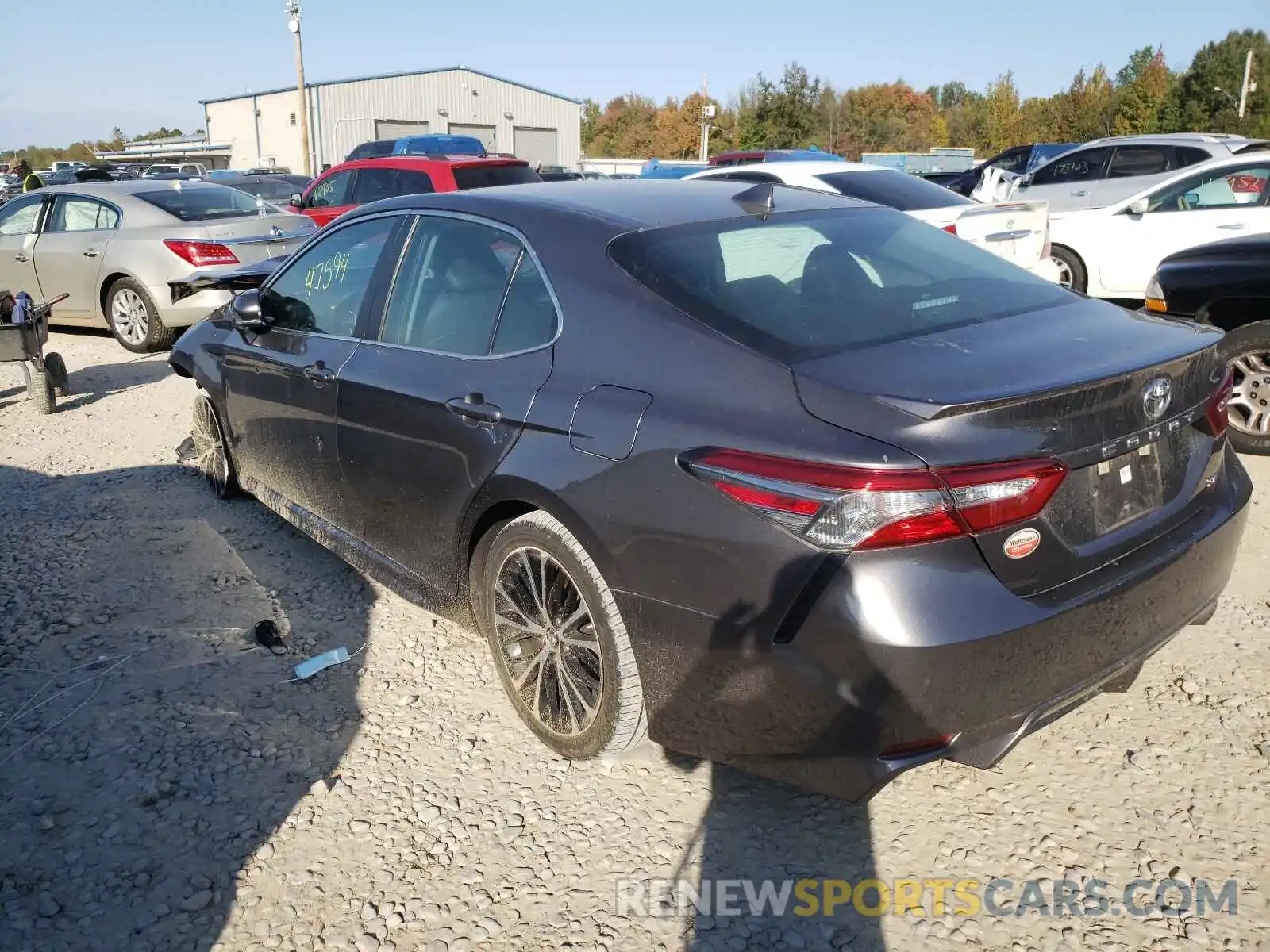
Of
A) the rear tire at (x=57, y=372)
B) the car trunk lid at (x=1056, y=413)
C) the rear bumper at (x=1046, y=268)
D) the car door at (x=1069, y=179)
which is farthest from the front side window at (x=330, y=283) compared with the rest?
the car door at (x=1069, y=179)

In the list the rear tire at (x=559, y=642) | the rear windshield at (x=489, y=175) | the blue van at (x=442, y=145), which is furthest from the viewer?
the blue van at (x=442, y=145)

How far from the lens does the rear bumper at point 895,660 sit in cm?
223

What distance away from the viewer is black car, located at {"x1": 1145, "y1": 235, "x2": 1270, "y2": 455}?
222 inches

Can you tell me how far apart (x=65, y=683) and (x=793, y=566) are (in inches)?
112

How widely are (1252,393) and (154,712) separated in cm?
576

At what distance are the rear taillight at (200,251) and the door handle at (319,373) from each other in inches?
250

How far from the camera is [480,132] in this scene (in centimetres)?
4897

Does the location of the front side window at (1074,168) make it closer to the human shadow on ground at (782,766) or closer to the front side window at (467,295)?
the front side window at (467,295)

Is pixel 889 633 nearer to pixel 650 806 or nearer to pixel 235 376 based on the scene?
pixel 650 806

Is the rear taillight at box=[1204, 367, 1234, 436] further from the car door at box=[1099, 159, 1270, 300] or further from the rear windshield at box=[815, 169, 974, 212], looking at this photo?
the car door at box=[1099, 159, 1270, 300]

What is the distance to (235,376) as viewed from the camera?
186 inches

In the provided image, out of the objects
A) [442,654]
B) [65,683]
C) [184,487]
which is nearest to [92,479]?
[184,487]

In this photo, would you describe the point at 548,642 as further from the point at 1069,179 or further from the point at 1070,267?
the point at 1069,179
